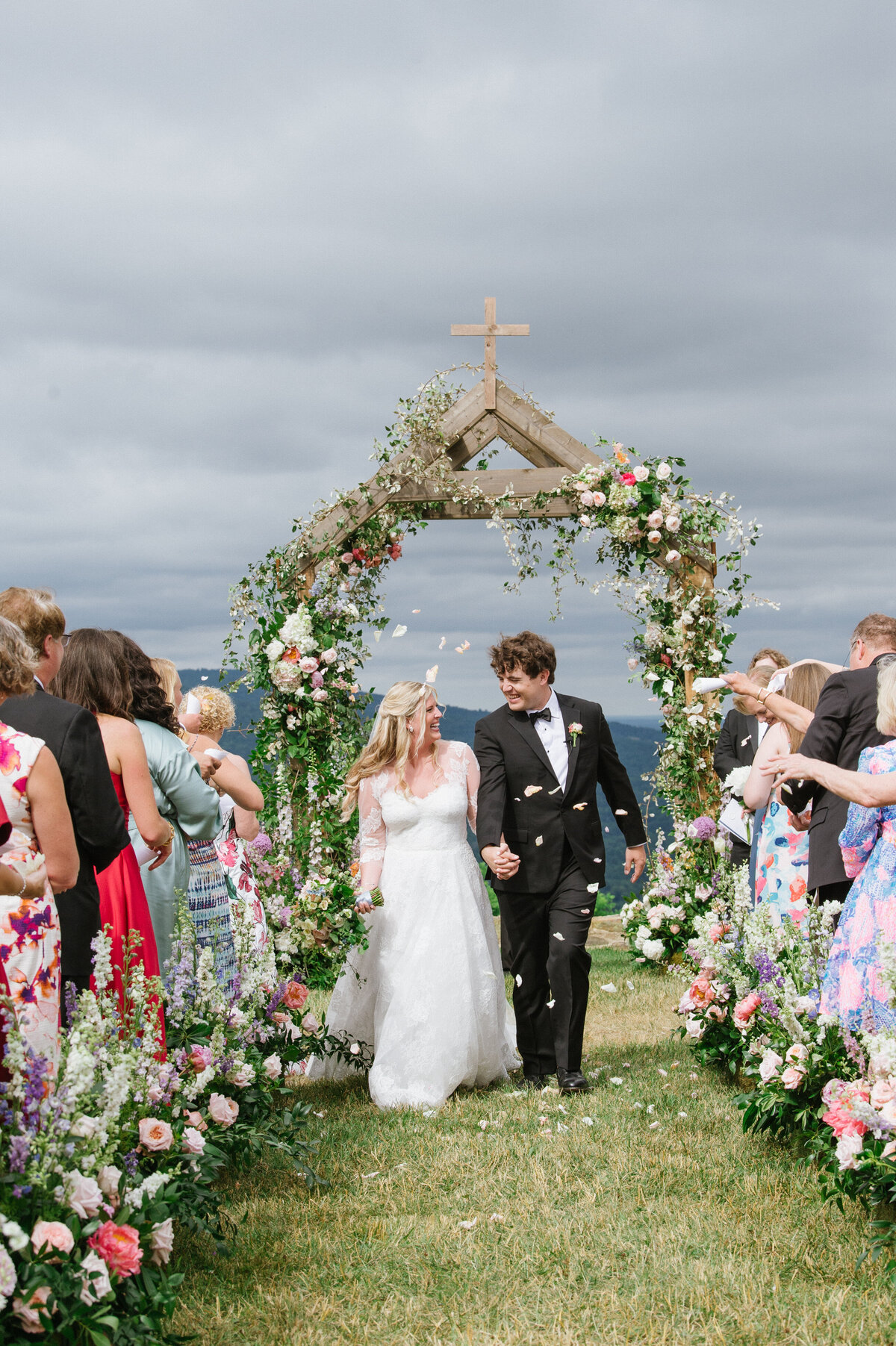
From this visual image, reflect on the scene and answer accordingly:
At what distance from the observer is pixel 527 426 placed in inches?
360

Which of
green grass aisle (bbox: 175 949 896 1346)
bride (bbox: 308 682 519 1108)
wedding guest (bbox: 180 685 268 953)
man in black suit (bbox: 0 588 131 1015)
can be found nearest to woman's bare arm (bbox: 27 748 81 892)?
man in black suit (bbox: 0 588 131 1015)

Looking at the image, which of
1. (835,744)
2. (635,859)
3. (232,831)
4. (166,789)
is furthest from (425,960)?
(835,744)

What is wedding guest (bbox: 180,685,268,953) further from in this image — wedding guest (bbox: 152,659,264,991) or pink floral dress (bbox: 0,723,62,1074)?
pink floral dress (bbox: 0,723,62,1074)

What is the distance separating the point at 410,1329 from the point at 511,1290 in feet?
1.18

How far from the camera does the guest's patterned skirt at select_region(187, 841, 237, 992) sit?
4879 mm

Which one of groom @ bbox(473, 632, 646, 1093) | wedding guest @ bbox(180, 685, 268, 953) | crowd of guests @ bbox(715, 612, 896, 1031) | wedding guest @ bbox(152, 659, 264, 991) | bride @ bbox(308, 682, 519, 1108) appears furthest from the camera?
groom @ bbox(473, 632, 646, 1093)

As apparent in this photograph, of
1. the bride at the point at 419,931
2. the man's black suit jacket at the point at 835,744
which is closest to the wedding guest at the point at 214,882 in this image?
the bride at the point at 419,931

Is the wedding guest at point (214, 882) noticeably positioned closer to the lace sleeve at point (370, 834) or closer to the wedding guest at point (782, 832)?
the lace sleeve at point (370, 834)

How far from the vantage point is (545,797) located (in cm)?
591

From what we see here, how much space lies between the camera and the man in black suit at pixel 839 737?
4.67 metres

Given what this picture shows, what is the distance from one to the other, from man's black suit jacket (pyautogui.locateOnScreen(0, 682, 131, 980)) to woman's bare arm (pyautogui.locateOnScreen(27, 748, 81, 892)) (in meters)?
0.16

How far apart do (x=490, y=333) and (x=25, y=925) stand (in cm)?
711

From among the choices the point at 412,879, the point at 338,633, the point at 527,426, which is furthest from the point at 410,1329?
the point at 527,426

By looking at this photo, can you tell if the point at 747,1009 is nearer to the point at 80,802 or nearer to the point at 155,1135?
the point at 155,1135
